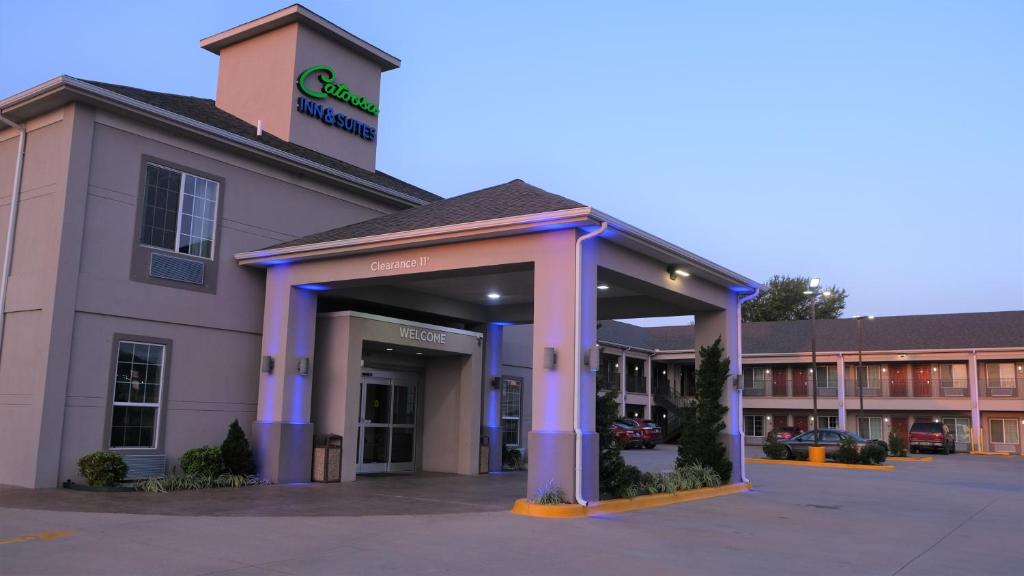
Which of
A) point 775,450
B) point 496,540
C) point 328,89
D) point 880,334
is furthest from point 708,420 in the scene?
point 880,334

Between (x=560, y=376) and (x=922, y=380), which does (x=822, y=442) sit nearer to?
(x=922, y=380)

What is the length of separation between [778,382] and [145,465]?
1694 inches

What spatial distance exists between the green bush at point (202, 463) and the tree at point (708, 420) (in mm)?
9350

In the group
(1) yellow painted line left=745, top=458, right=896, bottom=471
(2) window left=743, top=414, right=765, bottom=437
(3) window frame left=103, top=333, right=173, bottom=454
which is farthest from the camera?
(2) window left=743, top=414, right=765, bottom=437

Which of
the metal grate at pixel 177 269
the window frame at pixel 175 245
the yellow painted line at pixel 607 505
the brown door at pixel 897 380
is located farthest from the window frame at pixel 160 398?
the brown door at pixel 897 380

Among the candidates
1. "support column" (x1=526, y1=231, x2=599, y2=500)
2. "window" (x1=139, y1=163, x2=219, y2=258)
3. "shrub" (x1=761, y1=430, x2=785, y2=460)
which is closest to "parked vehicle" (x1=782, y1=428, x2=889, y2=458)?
"shrub" (x1=761, y1=430, x2=785, y2=460)

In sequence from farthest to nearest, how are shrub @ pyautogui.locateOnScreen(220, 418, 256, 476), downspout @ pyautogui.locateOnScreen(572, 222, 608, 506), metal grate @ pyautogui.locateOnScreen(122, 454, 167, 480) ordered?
shrub @ pyautogui.locateOnScreen(220, 418, 256, 476), metal grate @ pyautogui.locateOnScreen(122, 454, 167, 480), downspout @ pyautogui.locateOnScreen(572, 222, 608, 506)

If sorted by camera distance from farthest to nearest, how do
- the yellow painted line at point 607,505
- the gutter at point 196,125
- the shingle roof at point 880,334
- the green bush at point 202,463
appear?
the shingle roof at point 880,334 < the green bush at point 202,463 < the gutter at point 196,125 < the yellow painted line at point 607,505

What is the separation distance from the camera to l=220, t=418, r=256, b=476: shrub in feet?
54.2

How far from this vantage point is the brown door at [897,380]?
48688mm

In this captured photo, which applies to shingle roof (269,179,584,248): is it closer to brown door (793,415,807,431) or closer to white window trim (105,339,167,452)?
white window trim (105,339,167,452)

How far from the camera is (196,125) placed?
663 inches

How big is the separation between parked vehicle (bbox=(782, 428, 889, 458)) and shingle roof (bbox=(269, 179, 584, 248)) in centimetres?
1956

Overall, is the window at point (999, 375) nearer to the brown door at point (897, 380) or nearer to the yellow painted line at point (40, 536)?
the brown door at point (897, 380)
